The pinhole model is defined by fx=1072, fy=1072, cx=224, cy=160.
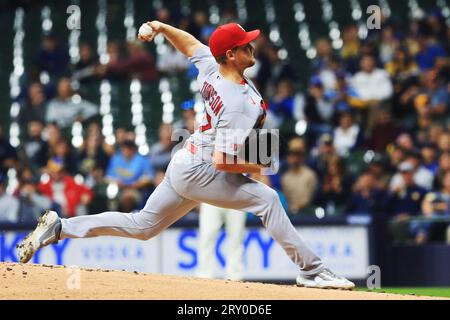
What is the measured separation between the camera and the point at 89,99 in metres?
16.9

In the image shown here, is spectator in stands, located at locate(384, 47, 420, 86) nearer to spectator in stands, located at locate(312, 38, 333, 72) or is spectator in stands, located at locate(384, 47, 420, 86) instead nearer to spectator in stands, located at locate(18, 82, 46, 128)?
spectator in stands, located at locate(312, 38, 333, 72)

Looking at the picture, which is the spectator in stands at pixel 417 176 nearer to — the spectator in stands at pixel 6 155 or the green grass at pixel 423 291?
the green grass at pixel 423 291

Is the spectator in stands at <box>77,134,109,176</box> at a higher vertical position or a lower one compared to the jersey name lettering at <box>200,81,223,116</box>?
higher

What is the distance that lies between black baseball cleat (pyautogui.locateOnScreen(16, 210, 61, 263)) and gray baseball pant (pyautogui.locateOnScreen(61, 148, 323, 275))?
0.20 m

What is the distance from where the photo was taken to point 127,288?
7.29 metres

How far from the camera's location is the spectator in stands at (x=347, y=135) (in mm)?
15188

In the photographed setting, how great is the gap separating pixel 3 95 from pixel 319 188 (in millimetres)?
6041

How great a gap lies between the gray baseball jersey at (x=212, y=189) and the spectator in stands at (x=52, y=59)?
1003 cm

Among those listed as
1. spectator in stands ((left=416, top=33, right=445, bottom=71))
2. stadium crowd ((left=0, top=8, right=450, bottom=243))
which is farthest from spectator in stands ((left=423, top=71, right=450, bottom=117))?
spectator in stands ((left=416, top=33, right=445, bottom=71))

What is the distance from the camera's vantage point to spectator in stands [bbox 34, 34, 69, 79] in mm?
17375

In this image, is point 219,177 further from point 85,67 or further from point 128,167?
point 85,67

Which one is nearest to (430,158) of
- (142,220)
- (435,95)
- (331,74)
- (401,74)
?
(435,95)

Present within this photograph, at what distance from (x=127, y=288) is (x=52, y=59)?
421 inches
